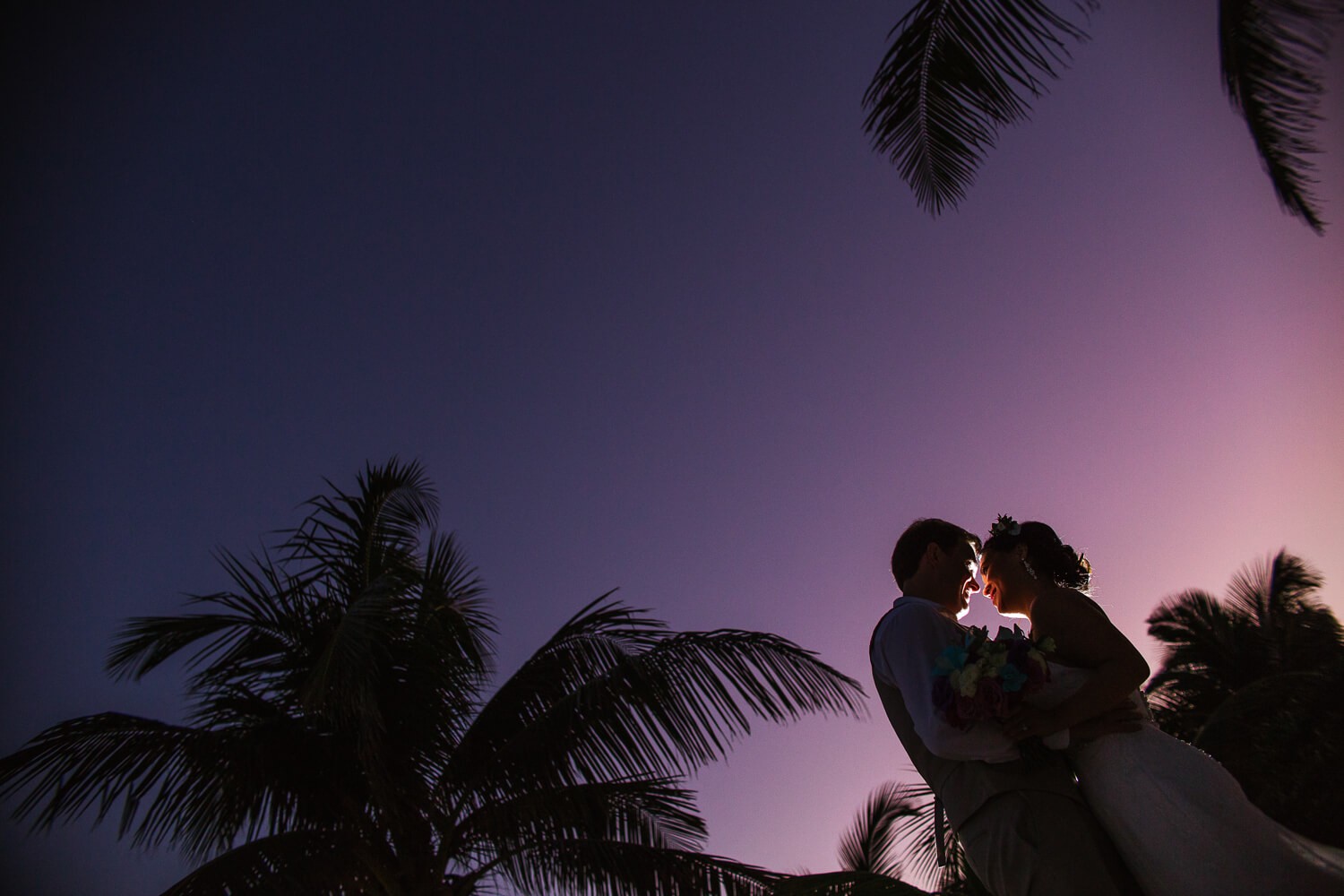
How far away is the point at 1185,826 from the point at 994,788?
0.62 meters

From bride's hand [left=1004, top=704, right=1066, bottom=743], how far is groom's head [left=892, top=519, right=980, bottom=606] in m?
0.60

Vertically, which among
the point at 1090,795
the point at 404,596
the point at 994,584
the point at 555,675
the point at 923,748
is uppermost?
the point at 404,596

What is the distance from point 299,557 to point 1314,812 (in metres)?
18.9

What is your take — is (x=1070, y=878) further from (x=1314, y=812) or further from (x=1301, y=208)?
(x=1314, y=812)

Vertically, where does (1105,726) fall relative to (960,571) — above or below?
below

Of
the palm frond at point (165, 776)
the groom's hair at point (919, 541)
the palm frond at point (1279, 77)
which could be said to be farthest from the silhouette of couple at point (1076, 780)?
the palm frond at point (165, 776)

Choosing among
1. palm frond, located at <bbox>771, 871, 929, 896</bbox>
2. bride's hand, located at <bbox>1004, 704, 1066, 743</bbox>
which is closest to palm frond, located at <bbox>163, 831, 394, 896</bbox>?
palm frond, located at <bbox>771, 871, 929, 896</bbox>

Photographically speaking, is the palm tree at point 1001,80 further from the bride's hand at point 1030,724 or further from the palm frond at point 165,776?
the palm frond at point 165,776

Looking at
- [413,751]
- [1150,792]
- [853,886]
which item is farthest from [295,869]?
[1150,792]

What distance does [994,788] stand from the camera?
9.73ft

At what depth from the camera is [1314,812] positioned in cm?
1683

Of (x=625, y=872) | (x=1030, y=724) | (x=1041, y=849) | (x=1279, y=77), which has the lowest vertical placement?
(x=1041, y=849)

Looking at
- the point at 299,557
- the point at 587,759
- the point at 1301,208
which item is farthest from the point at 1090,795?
the point at 299,557

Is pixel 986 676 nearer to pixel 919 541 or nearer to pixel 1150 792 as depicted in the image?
pixel 1150 792
